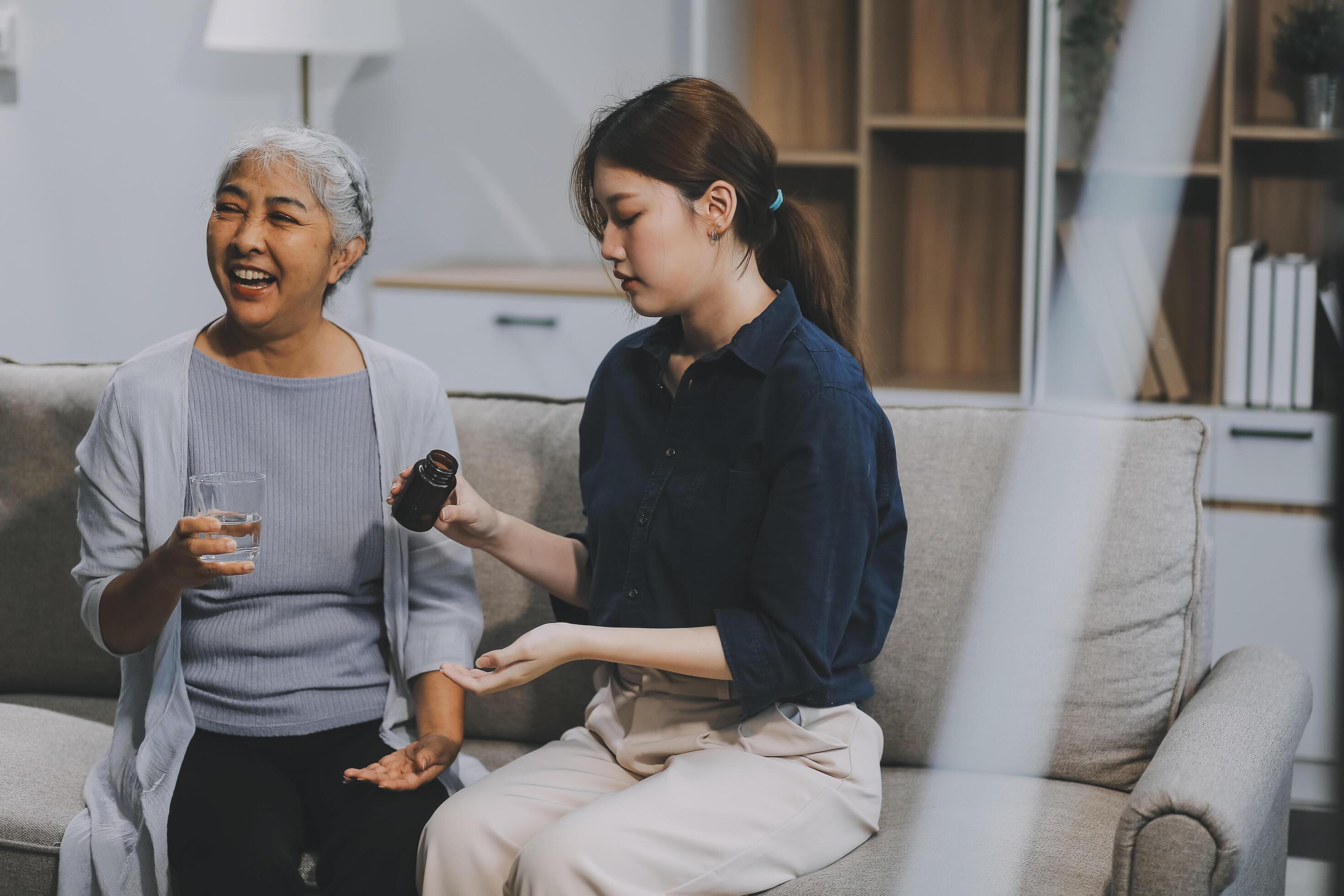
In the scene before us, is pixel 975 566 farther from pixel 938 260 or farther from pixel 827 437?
pixel 938 260

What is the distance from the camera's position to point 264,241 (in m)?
1.53

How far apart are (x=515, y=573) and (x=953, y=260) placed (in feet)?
5.78

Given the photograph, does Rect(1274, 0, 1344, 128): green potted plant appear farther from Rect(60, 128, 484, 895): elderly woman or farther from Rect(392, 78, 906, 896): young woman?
Rect(60, 128, 484, 895): elderly woman

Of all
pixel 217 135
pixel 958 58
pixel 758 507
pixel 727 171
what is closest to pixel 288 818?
pixel 758 507

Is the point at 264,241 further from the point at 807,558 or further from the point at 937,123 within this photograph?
the point at 937,123

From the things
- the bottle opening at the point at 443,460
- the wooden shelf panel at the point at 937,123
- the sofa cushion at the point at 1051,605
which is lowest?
the sofa cushion at the point at 1051,605

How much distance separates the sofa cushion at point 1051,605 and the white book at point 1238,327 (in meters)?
1.06

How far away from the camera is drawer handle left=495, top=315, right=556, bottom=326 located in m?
3.02

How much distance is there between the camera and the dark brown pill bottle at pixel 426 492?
1.38 metres

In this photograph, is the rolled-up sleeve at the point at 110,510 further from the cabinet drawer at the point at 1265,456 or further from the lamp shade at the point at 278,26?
the cabinet drawer at the point at 1265,456

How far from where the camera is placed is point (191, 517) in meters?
1.34

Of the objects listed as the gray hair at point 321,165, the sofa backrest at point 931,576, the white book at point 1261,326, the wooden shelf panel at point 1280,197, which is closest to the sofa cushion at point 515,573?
the sofa backrest at point 931,576

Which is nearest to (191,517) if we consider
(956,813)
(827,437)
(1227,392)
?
(827,437)

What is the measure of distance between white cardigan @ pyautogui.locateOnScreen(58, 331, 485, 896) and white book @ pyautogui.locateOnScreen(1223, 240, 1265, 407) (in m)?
1.73
